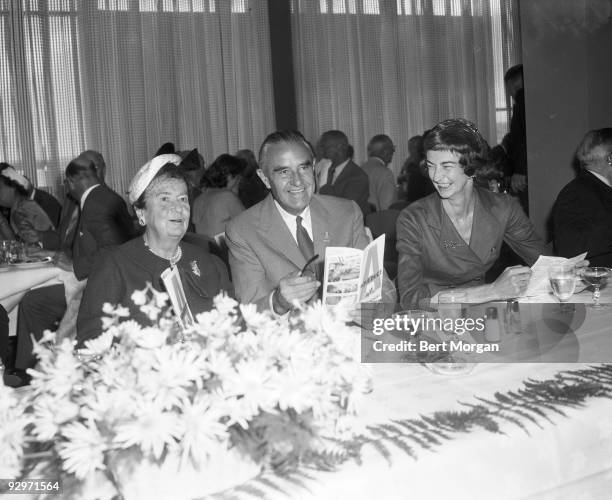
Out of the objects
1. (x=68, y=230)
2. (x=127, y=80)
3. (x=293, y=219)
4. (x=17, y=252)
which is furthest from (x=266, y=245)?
(x=127, y=80)

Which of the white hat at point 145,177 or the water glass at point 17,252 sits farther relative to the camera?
the water glass at point 17,252

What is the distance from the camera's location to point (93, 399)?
1173 millimetres

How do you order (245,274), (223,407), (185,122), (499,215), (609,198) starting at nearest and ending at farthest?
(223,407), (245,274), (499,215), (609,198), (185,122)

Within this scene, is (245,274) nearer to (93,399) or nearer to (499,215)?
(499,215)

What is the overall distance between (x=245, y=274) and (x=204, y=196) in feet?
11.3

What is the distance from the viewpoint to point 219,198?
594cm

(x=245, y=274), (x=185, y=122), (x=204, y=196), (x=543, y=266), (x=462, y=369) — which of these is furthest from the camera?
(x=185, y=122)

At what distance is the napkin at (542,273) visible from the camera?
8.32 ft

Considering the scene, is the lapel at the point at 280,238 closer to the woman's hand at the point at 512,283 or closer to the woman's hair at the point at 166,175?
the woman's hair at the point at 166,175

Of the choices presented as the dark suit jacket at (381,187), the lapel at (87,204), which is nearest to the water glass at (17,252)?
the lapel at (87,204)

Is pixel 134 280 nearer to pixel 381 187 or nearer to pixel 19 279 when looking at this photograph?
pixel 19 279

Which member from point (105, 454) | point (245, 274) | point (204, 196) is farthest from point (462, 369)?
point (204, 196)

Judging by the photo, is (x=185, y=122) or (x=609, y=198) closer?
(x=609, y=198)

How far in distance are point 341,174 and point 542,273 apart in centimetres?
469
